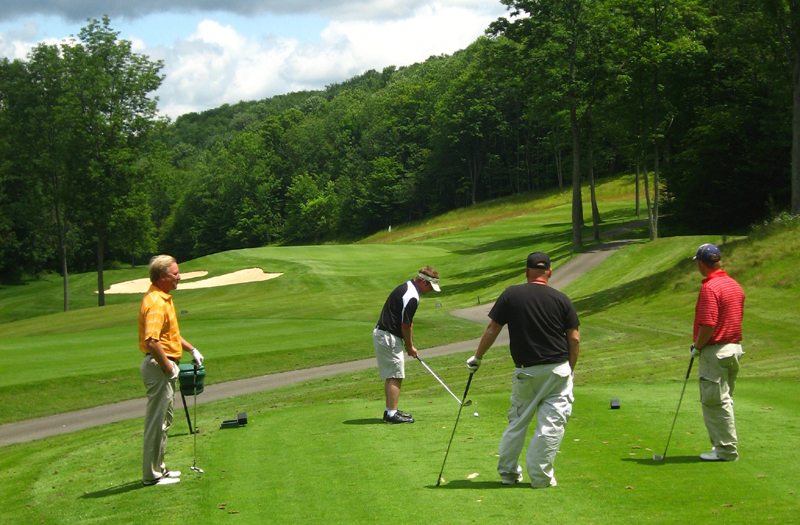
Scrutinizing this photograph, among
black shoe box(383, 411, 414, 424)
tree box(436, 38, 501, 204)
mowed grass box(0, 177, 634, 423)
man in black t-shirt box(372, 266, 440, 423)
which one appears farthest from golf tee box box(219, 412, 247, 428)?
tree box(436, 38, 501, 204)

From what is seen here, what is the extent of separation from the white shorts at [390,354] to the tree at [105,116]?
4605cm

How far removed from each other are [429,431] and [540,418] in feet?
10.8

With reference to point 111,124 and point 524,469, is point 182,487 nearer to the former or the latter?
point 524,469

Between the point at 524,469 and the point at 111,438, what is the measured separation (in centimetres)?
854

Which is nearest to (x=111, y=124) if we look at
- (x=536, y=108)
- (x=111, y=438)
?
(x=536, y=108)

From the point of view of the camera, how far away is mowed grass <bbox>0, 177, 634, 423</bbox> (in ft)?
69.9

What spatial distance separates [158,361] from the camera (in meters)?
8.23

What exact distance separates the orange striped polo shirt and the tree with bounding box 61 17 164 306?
157ft

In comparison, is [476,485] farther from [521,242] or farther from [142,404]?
[521,242]

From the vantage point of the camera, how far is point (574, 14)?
4338cm

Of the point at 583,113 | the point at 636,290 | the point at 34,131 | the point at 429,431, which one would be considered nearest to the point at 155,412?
the point at 429,431

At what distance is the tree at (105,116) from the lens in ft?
174

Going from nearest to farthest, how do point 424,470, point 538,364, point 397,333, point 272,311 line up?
1. point 538,364
2. point 424,470
3. point 397,333
4. point 272,311

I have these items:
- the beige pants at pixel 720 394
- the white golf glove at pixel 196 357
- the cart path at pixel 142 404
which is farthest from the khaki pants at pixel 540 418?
the cart path at pixel 142 404
